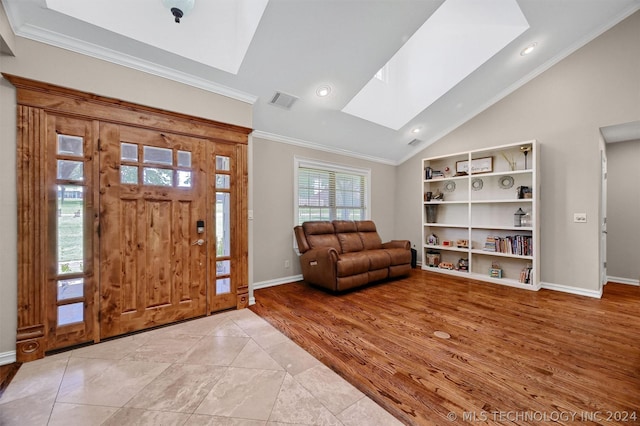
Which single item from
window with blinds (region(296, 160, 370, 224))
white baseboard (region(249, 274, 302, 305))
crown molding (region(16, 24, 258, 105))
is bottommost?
white baseboard (region(249, 274, 302, 305))

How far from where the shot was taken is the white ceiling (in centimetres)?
223

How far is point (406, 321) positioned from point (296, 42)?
10.5 ft

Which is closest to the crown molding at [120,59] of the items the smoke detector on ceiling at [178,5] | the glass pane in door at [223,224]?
the smoke detector on ceiling at [178,5]

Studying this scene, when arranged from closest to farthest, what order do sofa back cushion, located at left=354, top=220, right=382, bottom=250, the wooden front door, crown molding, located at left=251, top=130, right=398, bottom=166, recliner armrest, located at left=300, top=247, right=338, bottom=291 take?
1. the wooden front door
2. recliner armrest, located at left=300, top=247, right=338, bottom=291
3. crown molding, located at left=251, top=130, right=398, bottom=166
4. sofa back cushion, located at left=354, top=220, right=382, bottom=250

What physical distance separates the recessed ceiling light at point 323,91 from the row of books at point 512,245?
365cm

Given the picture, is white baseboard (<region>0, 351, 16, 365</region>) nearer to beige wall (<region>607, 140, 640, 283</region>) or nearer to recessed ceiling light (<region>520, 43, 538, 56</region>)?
recessed ceiling light (<region>520, 43, 538, 56</region>)

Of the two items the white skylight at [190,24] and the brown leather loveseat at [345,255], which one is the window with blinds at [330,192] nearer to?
the brown leather loveseat at [345,255]

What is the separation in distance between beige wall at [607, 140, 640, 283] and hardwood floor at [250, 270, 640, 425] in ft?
2.19

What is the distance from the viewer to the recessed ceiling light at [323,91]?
3.39 m

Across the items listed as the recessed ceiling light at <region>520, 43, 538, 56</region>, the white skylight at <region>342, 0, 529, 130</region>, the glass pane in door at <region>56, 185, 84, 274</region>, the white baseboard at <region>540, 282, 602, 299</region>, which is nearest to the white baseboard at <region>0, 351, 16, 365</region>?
Result: the glass pane in door at <region>56, 185, 84, 274</region>

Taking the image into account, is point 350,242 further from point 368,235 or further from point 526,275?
point 526,275

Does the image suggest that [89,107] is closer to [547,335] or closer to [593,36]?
[547,335]

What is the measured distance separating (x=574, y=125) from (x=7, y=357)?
6.87m

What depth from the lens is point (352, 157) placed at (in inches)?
209
